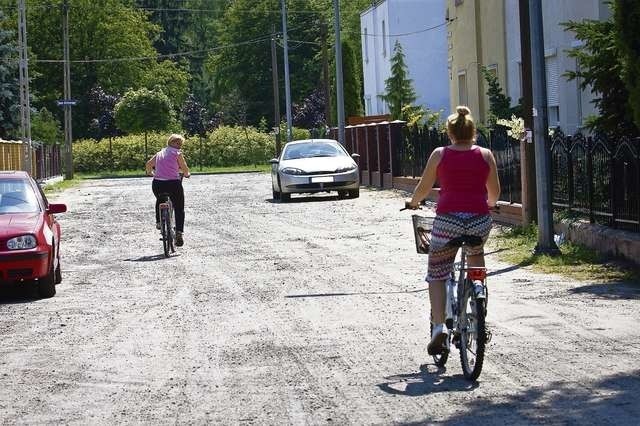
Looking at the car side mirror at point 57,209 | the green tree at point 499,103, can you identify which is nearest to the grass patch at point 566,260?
the car side mirror at point 57,209

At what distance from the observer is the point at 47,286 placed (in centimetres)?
1447

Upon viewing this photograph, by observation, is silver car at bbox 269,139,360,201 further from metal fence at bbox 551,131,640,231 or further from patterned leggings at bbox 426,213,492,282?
patterned leggings at bbox 426,213,492,282

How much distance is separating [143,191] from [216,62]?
60191mm

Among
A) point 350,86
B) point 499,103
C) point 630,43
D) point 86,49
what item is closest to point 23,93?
point 499,103

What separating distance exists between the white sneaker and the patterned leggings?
0.38m

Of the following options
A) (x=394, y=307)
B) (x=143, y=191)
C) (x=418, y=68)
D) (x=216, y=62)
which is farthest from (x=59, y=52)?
(x=394, y=307)

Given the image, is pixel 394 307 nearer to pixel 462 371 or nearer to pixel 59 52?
pixel 462 371

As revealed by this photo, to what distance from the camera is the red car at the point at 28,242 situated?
46.5 ft

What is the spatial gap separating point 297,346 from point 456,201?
79.7 inches

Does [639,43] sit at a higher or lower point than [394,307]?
higher

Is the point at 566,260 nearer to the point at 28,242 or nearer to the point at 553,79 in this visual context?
the point at 28,242

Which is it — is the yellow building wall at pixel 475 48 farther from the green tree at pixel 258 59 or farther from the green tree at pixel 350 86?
the green tree at pixel 258 59

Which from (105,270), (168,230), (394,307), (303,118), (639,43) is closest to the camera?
(394,307)

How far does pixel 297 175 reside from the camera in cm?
3147
